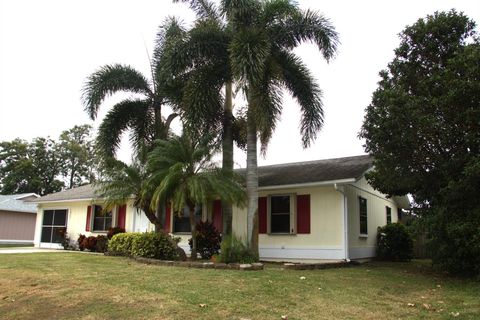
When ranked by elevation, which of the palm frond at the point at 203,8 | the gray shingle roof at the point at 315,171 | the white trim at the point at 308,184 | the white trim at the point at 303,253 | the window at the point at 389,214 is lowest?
the white trim at the point at 303,253

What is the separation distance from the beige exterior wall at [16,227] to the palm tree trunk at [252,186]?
24951 mm

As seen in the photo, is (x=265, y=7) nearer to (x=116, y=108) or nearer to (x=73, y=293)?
(x=116, y=108)

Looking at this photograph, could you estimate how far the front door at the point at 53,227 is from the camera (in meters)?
23.1

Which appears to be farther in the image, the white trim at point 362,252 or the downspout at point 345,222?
the white trim at point 362,252

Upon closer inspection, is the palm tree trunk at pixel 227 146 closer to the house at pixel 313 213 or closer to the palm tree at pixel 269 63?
the house at pixel 313 213

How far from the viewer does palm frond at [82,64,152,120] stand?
1658 cm

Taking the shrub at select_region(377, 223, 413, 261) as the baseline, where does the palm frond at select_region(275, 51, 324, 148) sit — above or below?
above

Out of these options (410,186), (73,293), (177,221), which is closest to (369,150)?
(410,186)

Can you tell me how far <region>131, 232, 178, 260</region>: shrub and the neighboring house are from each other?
2018cm

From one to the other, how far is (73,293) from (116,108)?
10.8m

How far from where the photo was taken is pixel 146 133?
17.8 m

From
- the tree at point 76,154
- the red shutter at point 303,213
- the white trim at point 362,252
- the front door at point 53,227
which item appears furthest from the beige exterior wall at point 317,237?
the tree at point 76,154

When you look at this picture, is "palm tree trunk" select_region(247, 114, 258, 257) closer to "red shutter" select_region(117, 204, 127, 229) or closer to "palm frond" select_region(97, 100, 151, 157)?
"palm frond" select_region(97, 100, 151, 157)

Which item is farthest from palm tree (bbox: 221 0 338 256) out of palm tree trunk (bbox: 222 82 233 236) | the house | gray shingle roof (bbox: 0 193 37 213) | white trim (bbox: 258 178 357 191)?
gray shingle roof (bbox: 0 193 37 213)
